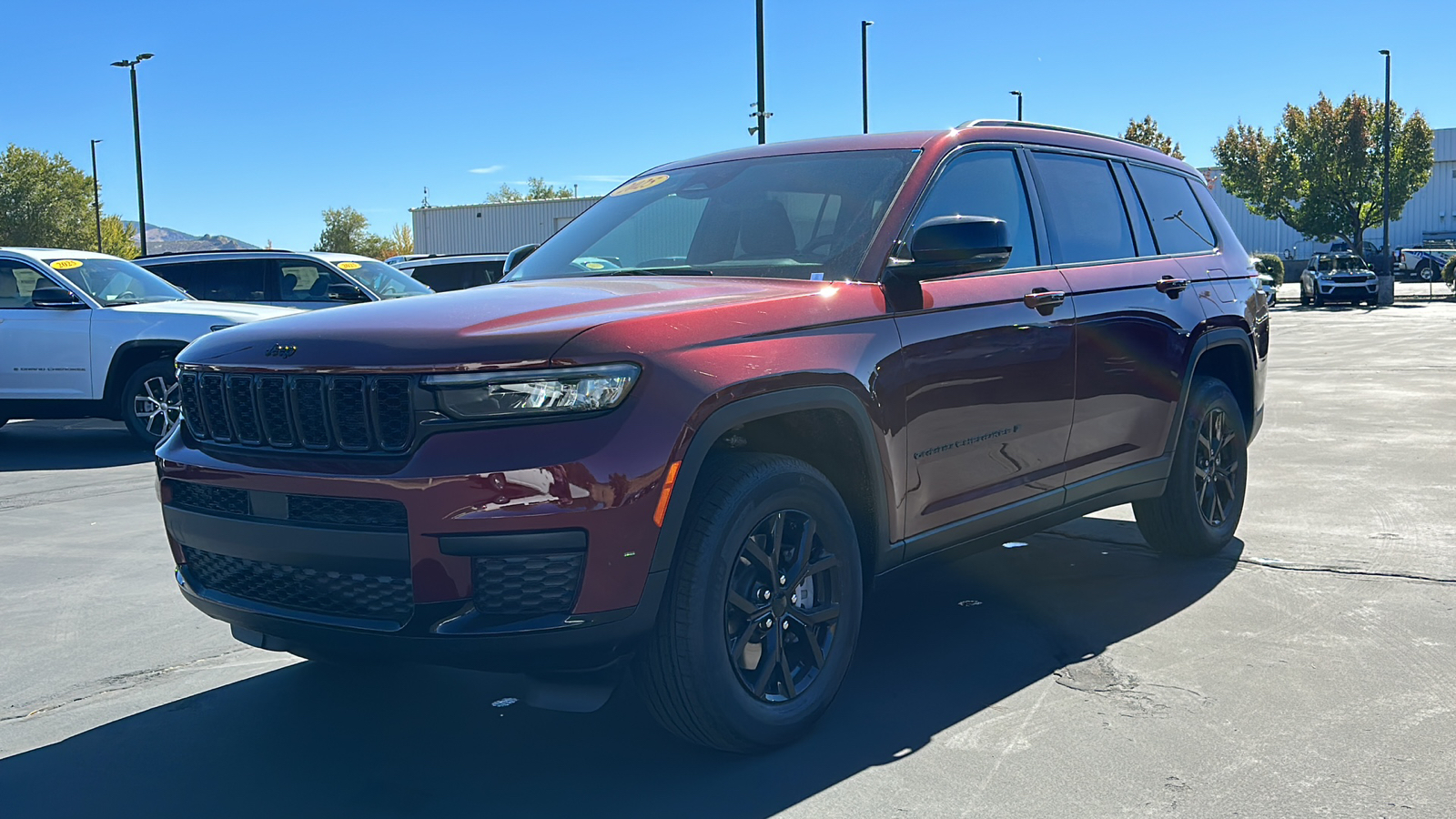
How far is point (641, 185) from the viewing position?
199 inches

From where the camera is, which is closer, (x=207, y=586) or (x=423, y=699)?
(x=207, y=586)

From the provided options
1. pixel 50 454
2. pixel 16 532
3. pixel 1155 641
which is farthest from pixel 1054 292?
pixel 50 454

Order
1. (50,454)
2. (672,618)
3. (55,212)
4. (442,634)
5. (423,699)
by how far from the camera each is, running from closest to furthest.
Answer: (442,634)
(672,618)
(423,699)
(50,454)
(55,212)

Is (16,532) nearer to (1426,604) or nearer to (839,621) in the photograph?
(839,621)

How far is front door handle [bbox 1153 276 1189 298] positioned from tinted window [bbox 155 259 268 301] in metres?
10.3

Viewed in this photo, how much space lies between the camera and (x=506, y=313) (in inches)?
131

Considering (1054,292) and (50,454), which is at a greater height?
(1054,292)

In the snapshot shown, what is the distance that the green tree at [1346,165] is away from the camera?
47.6 m

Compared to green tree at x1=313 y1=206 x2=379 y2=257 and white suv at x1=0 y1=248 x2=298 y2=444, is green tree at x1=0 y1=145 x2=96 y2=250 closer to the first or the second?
green tree at x1=313 y1=206 x2=379 y2=257

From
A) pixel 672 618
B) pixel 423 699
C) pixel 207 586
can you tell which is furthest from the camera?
pixel 423 699

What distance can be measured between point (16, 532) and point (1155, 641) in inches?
234

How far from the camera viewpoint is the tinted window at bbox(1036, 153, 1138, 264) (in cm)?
488

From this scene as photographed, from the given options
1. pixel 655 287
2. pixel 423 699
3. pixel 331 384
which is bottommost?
pixel 423 699

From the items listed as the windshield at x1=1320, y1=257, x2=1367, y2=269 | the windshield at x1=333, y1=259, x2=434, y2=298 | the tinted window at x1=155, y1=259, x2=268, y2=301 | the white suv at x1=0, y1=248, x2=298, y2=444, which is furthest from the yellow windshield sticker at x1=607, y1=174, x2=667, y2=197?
the windshield at x1=1320, y1=257, x2=1367, y2=269
